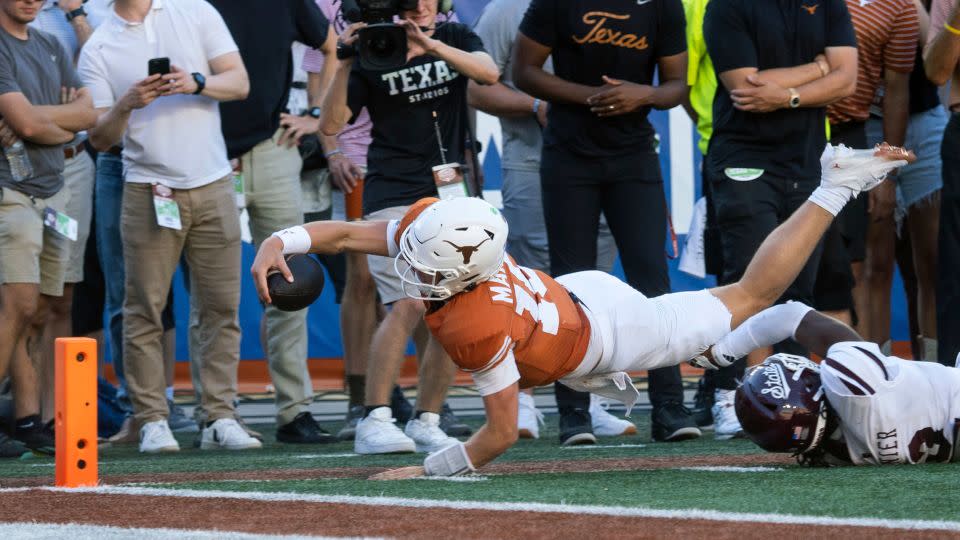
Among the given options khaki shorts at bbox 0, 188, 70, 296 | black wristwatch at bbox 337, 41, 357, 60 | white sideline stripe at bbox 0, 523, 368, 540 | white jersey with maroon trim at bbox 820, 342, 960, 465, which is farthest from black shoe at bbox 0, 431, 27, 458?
white jersey with maroon trim at bbox 820, 342, 960, 465

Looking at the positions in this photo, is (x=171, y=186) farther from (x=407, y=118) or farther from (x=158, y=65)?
(x=407, y=118)

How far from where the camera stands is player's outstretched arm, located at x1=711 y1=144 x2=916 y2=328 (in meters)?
4.99

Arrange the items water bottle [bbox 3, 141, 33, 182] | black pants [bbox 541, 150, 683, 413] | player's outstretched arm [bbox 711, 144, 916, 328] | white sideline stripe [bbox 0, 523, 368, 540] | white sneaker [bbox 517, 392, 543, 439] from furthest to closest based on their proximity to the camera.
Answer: white sneaker [bbox 517, 392, 543, 439]
water bottle [bbox 3, 141, 33, 182]
black pants [bbox 541, 150, 683, 413]
player's outstretched arm [bbox 711, 144, 916, 328]
white sideline stripe [bbox 0, 523, 368, 540]

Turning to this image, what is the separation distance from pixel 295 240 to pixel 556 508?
4.56 ft

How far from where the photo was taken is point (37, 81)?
635 cm

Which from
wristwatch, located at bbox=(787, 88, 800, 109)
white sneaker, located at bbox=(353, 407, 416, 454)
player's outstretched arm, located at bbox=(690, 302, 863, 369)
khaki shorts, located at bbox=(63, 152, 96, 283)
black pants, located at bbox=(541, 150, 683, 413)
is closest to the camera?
player's outstretched arm, located at bbox=(690, 302, 863, 369)

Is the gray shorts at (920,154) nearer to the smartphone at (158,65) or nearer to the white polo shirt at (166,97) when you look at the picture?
the white polo shirt at (166,97)

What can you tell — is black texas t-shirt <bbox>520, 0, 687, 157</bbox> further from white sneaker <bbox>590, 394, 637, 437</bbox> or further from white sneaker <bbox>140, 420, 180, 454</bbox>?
white sneaker <bbox>140, 420, 180, 454</bbox>

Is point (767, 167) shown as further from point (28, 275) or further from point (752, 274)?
point (28, 275)

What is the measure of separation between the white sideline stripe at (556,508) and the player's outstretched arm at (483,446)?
574 mm

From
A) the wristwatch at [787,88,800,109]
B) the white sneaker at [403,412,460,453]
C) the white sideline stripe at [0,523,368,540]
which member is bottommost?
the white sneaker at [403,412,460,453]

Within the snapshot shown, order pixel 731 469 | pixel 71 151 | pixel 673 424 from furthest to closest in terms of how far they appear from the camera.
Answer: pixel 71 151, pixel 673 424, pixel 731 469

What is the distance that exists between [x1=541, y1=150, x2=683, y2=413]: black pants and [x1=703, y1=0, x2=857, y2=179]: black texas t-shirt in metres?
0.34

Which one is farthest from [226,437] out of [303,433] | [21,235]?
[21,235]
